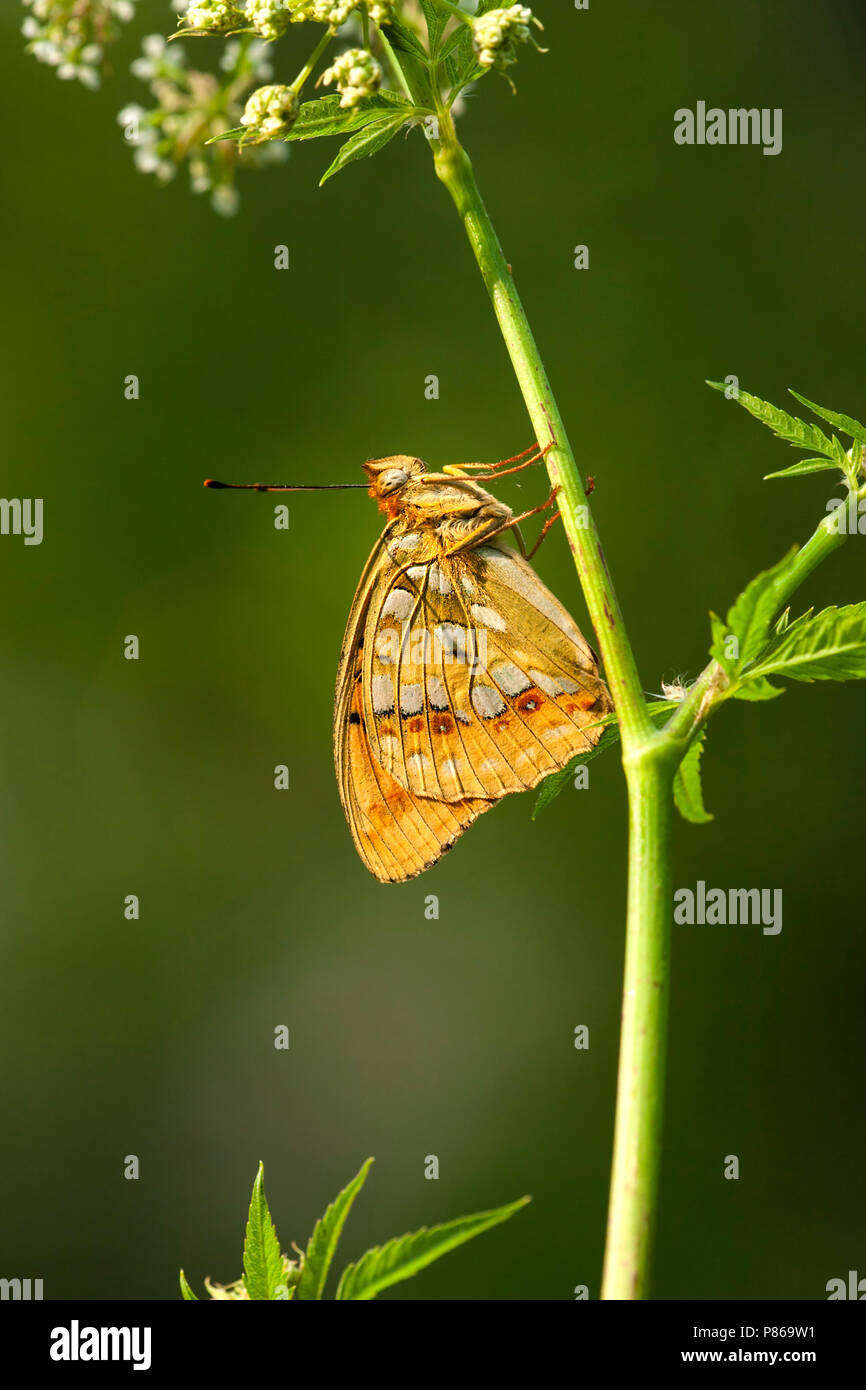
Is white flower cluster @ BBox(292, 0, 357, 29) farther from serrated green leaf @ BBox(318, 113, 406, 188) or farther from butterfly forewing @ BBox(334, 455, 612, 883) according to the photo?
butterfly forewing @ BBox(334, 455, 612, 883)

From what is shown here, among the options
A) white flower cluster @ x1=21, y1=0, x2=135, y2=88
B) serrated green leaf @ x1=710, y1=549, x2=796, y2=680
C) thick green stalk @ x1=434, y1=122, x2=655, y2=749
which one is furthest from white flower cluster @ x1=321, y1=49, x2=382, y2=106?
white flower cluster @ x1=21, y1=0, x2=135, y2=88

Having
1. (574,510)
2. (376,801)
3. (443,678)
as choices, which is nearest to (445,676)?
(443,678)

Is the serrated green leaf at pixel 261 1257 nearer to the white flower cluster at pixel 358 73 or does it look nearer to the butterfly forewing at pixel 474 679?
the butterfly forewing at pixel 474 679
